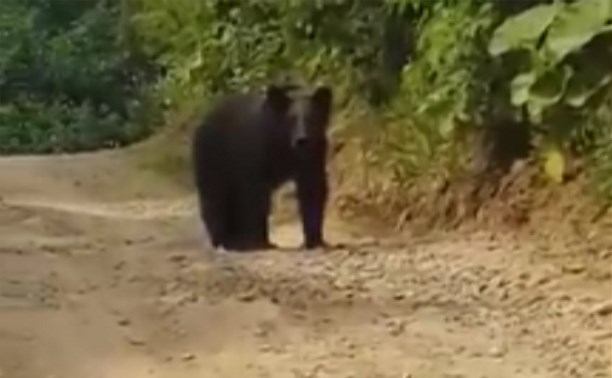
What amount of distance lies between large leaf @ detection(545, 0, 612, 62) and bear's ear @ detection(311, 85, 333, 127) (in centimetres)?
594

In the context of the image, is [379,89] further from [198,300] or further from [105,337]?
[105,337]

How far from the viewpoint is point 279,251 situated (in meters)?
9.05

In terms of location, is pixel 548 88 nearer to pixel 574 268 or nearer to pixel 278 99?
pixel 574 268

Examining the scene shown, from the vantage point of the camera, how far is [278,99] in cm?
934

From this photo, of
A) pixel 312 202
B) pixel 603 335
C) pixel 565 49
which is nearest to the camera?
pixel 565 49

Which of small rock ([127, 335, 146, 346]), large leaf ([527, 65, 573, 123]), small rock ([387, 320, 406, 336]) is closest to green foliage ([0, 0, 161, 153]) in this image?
small rock ([387, 320, 406, 336])

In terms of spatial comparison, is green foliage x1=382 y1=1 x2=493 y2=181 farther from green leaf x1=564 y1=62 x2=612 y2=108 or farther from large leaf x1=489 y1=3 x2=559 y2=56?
green leaf x1=564 y1=62 x2=612 y2=108

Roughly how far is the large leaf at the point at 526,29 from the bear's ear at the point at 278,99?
588 centimetres

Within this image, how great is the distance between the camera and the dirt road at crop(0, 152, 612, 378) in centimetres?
607

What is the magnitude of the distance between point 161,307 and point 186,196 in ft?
22.2

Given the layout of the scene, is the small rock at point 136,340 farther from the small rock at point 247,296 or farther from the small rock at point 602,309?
the small rock at point 602,309

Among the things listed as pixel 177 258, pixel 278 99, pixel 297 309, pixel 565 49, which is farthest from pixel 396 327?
pixel 565 49

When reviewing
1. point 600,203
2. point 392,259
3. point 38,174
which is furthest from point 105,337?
point 38,174

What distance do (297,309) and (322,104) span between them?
2.51m
